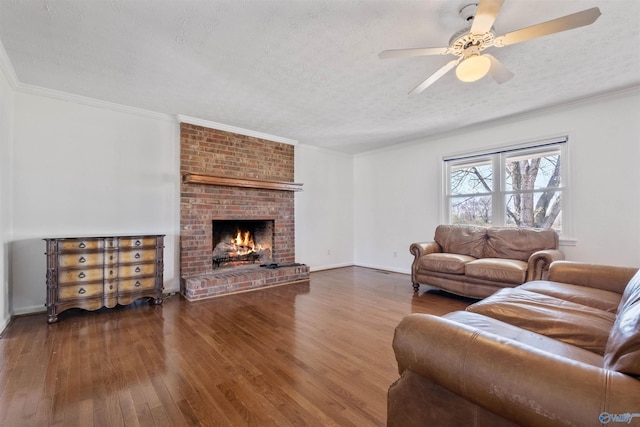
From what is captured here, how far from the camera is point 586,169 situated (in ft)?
11.0

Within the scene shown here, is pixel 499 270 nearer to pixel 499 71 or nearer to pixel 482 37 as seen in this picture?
pixel 499 71

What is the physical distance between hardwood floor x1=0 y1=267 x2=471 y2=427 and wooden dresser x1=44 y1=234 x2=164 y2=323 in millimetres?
174

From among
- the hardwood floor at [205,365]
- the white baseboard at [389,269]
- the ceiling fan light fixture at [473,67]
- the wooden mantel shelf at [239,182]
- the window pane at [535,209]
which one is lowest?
the hardwood floor at [205,365]

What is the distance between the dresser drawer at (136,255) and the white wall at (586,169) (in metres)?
3.93

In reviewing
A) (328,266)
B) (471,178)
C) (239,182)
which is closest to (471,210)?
(471,178)

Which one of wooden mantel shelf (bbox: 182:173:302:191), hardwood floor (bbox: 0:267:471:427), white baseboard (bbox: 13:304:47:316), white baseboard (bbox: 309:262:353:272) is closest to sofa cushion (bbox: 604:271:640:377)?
hardwood floor (bbox: 0:267:471:427)

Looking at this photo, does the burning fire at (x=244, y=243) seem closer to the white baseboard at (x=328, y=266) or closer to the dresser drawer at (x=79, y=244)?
the white baseboard at (x=328, y=266)

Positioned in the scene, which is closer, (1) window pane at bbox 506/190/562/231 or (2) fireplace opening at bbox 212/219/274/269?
(1) window pane at bbox 506/190/562/231

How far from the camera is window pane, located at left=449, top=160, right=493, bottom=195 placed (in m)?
4.26

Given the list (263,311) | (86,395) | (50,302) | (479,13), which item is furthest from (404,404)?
(50,302)

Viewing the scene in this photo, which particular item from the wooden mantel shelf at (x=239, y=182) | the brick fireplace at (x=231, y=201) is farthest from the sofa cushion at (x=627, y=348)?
the wooden mantel shelf at (x=239, y=182)

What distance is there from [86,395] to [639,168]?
516cm

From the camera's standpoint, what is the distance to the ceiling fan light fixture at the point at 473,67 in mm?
1904

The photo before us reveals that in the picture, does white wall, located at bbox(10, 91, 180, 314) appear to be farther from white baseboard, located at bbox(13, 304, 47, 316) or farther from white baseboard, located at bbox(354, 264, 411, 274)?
white baseboard, located at bbox(354, 264, 411, 274)
